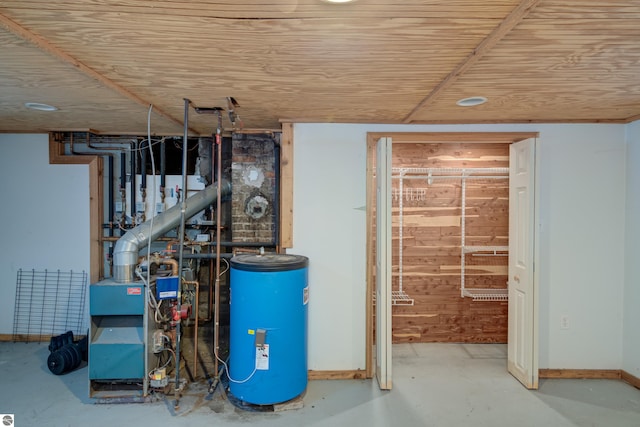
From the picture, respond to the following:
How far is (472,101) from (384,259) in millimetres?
1343

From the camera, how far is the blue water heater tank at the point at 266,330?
2.68m

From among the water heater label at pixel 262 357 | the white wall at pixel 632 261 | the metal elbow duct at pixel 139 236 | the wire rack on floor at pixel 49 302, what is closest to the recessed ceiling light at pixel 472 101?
the white wall at pixel 632 261

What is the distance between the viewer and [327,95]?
8.30ft

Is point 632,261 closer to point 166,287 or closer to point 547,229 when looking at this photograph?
point 547,229

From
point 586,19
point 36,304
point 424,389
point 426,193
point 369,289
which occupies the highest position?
point 586,19

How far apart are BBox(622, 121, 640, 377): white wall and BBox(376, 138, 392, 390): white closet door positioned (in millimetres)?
2081

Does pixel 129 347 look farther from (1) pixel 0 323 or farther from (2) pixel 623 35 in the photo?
(2) pixel 623 35

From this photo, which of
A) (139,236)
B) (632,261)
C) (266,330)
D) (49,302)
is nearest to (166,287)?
(139,236)

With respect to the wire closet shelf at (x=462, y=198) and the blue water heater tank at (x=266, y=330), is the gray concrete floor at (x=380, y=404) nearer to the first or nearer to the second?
the blue water heater tank at (x=266, y=330)

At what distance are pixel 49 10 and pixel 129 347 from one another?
228cm

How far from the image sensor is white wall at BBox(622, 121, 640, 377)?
10.2ft

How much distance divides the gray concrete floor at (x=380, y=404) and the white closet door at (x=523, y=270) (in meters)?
0.20

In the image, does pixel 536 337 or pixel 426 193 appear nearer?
pixel 536 337

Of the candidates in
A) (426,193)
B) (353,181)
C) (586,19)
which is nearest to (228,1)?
(586,19)
